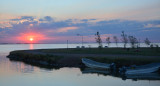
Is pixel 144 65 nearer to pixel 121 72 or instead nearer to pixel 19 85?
pixel 121 72

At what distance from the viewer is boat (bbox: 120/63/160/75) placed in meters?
29.6

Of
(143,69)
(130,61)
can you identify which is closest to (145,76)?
(143,69)

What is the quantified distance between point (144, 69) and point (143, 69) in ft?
0.53

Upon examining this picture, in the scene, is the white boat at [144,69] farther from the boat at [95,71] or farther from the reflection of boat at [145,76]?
the boat at [95,71]

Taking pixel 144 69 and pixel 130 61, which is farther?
pixel 130 61

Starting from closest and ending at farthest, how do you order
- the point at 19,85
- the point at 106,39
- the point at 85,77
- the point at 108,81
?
the point at 19,85 → the point at 108,81 → the point at 85,77 → the point at 106,39

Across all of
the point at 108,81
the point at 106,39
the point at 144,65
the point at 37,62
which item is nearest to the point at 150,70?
the point at 144,65

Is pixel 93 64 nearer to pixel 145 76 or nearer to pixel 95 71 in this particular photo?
pixel 95 71

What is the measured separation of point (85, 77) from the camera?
29484mm

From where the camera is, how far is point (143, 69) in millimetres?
29891

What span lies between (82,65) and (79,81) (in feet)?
35.1

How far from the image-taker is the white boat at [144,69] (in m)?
29.6


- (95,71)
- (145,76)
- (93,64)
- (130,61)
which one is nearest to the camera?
(145,76)

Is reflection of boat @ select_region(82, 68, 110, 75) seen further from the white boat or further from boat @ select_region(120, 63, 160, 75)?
the white boat
